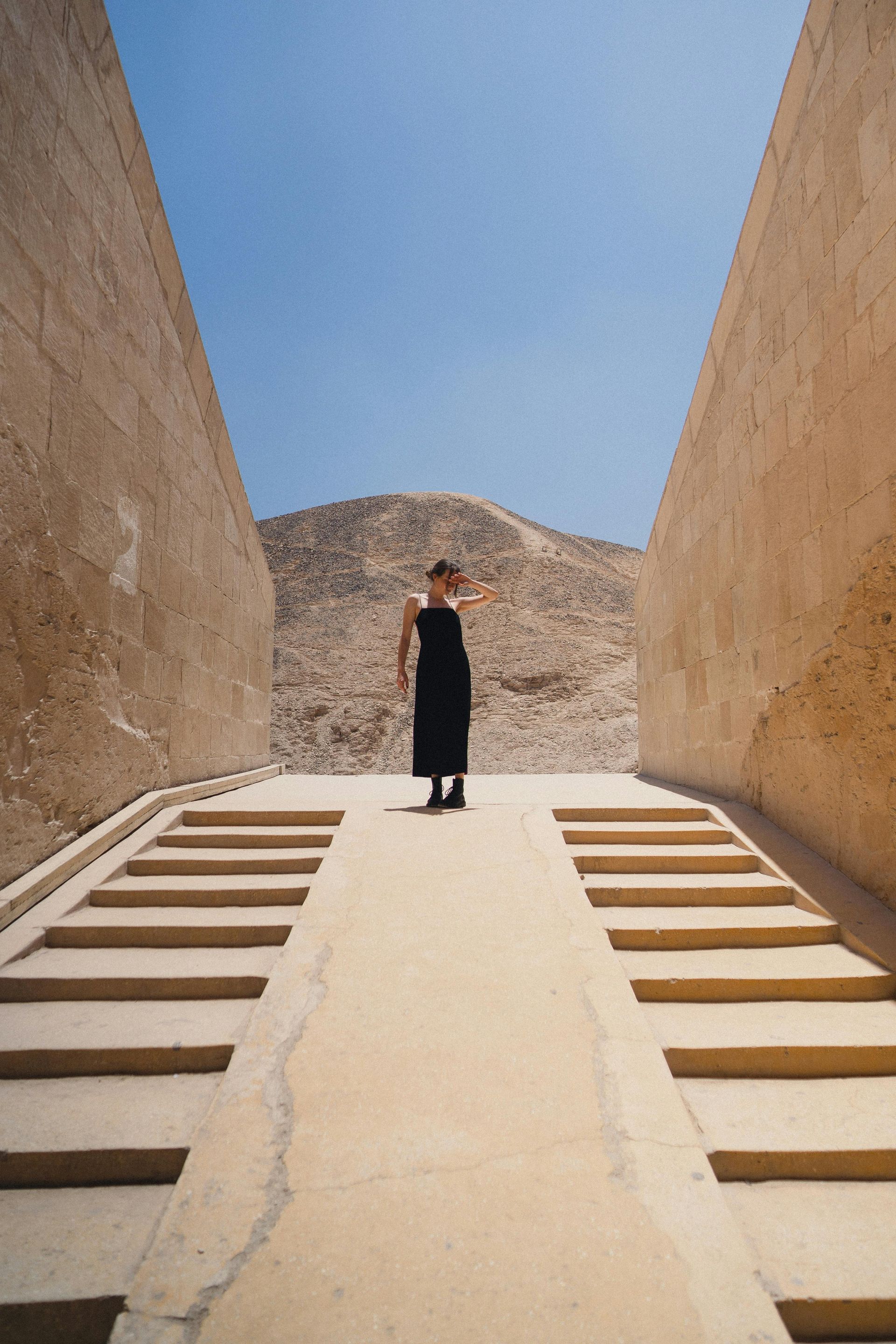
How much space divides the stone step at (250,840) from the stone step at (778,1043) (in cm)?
215

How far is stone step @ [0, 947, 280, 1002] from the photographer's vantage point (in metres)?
2.95

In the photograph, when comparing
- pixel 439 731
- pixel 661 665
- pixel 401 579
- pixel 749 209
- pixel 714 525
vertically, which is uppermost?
pixel 401 579

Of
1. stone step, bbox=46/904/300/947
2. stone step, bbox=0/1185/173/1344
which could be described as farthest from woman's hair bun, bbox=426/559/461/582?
stone step, bbox=0/1185/173/1344

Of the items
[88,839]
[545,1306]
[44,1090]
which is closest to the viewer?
[545,1306]

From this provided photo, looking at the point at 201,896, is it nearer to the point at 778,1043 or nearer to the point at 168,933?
the point at 168,933

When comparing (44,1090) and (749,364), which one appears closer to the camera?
(44,1090)

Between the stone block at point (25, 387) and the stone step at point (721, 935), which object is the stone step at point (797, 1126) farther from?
the stone block at point (25, 387)

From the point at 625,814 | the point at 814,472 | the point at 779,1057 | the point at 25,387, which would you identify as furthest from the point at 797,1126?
the point at 25,387

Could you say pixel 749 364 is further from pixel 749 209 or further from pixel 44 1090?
pixel 44 1090

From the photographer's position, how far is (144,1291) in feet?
5.68

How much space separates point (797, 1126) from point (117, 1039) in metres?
2.28

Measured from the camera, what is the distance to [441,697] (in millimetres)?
5270

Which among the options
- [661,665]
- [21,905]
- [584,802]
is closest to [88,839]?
[21,905]

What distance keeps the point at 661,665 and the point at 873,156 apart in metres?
4.79
